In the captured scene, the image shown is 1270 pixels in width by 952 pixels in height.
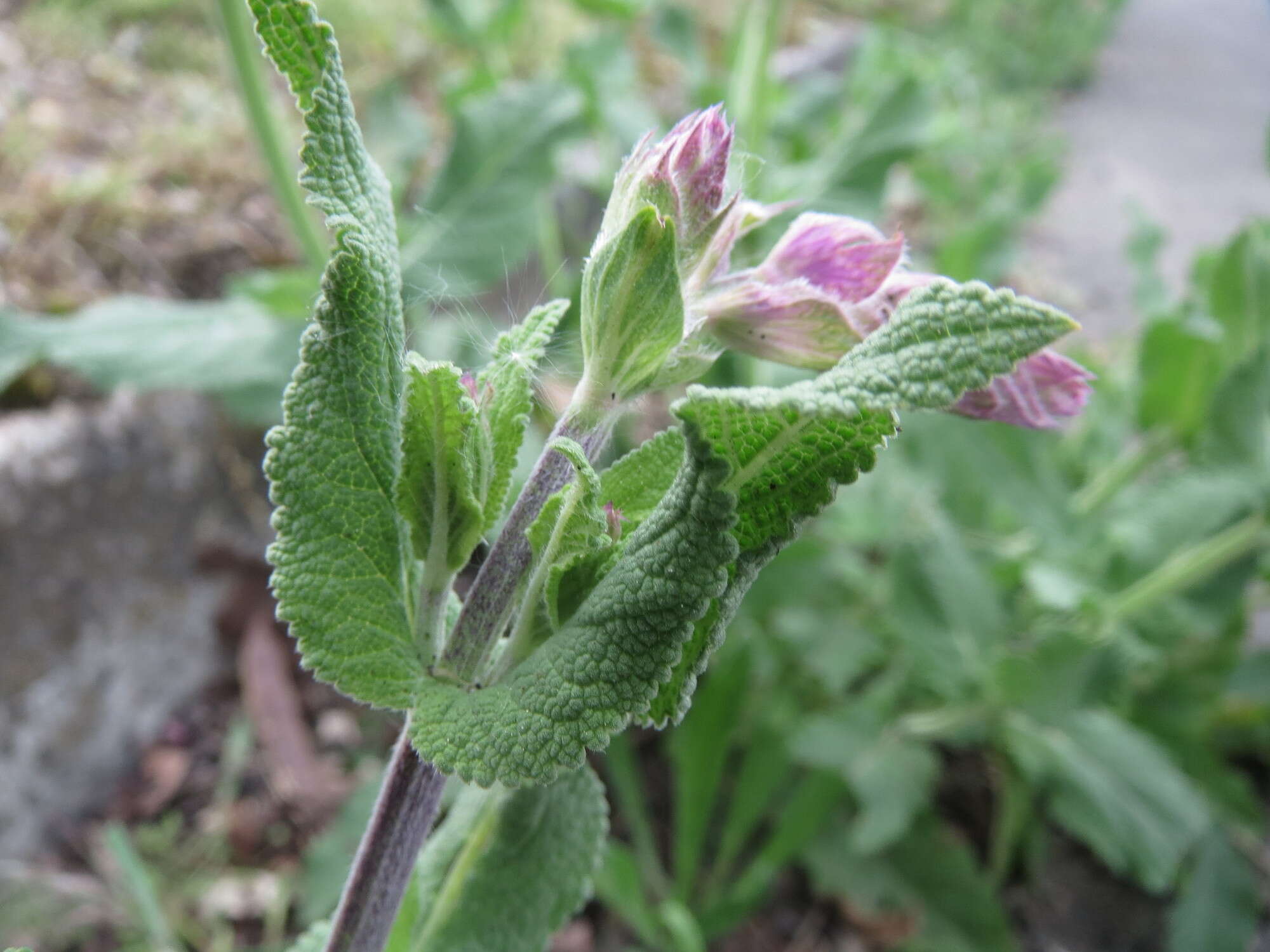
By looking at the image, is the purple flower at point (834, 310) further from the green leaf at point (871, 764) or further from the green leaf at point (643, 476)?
the green leaf at point (871, 764)

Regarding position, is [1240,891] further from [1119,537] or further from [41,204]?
[41,204]

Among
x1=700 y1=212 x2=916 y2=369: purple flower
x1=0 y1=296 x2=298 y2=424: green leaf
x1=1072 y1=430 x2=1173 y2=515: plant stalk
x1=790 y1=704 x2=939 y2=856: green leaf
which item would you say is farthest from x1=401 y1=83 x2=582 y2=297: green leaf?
x1=700 y1=212 x2=916 y2=369: purple flower

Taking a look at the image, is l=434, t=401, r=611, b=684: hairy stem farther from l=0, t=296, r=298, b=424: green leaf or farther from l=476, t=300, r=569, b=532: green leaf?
l=0, t=296, r=298, b=424: green leaf

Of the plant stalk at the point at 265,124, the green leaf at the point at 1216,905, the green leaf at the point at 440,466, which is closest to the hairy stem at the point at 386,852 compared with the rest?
the green leaf at the point at 440,466

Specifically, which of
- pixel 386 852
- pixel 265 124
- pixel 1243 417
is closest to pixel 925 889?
pixel 1243 417

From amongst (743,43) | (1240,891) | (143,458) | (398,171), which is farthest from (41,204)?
(1240,891)
